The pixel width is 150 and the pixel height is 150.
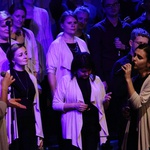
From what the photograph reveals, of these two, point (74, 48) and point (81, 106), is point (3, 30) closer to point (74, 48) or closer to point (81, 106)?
point (74, 48)

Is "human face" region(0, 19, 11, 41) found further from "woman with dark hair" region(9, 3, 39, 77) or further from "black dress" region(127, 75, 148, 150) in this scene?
"black dress" region(127, 75, 148, 150)

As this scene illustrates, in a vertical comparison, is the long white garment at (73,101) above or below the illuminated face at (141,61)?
below

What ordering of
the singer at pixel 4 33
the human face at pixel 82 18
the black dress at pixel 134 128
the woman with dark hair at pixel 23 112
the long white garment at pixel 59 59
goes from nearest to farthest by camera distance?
the black dress at pixel 134 128, the woman with dark hair at pixel 23 112, the singer at pixel 4 33, the long white garment at pixel 59 59, the human face at pixel 82 18

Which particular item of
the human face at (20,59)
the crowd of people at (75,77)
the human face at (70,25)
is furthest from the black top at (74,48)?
the human face at (20,59)

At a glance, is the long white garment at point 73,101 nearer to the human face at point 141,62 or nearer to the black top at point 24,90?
the black top at point 24,90

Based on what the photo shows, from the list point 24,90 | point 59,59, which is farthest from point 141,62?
point 59,59

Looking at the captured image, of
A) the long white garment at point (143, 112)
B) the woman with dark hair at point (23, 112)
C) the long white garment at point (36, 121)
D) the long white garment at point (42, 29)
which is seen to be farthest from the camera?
the long white garment at point (42, 29)

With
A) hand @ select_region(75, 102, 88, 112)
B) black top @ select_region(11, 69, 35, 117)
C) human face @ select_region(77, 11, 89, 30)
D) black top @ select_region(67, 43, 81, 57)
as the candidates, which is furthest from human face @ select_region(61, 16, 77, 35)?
hand @ select_region(75, 102, 88, 112)

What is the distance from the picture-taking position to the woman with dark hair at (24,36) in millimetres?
6086

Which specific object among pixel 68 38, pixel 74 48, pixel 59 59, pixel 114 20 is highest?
pixel 114 20

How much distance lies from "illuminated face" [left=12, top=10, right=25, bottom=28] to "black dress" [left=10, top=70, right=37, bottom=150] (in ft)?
2.67

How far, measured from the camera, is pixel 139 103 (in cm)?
432

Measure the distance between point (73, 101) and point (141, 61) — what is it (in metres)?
1.15

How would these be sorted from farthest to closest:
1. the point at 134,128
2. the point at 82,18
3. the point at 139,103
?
the point at 82,18, the point at 134,128, the point at 139,103
